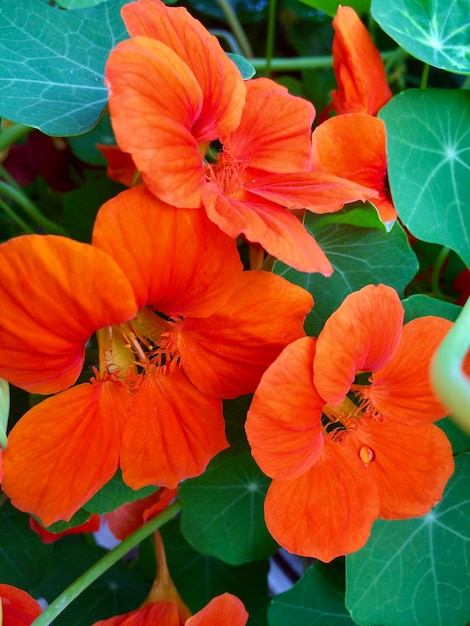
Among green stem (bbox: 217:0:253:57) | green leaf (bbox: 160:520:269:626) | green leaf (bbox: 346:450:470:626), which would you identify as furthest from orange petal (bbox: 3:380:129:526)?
green stem (bbox: 217:0:253:57)

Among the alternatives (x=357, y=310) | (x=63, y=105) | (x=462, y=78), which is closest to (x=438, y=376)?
(x=357, y=310)

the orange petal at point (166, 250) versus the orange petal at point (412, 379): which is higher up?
the orange petal at point (166, 250)

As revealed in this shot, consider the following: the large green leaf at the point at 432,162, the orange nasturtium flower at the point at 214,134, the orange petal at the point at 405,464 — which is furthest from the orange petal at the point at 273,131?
the orange petal at the point at 405,464

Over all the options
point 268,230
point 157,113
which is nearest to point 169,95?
point 157,113

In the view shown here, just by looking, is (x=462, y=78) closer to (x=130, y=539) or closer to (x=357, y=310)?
(x=357, y=310)

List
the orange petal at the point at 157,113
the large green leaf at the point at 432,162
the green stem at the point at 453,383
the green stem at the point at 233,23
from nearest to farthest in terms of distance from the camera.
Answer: the green stem at the point at 453,383, the orange petal at the point at 157,113, the large green leaf at the point at 432,162, the green stem at the point at 233,23

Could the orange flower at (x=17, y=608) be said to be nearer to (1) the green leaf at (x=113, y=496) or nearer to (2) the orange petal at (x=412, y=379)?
(1) the green leaf at (x=113, y=496)
